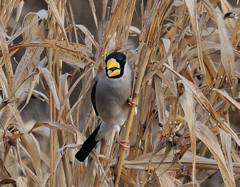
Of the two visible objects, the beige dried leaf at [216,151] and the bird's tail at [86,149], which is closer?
the beige dried leaf at [216,151]

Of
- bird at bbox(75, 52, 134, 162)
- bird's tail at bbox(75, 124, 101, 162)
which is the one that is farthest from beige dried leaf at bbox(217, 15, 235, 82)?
bird's tail at bbox(75, 124, 101, 162)

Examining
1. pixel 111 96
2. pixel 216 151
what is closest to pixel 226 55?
pixel 216 151

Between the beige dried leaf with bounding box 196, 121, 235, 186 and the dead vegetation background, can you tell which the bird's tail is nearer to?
the dead vegetation background

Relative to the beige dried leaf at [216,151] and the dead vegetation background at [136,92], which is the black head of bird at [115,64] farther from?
the beige dried leaf at [216,151]

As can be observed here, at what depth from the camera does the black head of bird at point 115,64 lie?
1245 millimetres

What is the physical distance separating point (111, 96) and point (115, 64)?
17cm

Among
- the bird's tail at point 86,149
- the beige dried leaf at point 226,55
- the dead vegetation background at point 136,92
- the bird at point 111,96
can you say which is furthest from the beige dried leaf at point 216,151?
the bird's tail at point 86,149

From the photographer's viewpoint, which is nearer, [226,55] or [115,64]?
[226,55]

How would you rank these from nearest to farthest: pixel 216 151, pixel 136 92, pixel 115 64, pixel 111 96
Answer: pixel 216 151
pixel 136 92
pixel 115 64
pixel 111 96

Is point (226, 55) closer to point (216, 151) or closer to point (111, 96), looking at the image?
point (216, 151)

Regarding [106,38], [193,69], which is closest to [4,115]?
[106,38]

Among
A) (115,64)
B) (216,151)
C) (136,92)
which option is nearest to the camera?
(216,151)

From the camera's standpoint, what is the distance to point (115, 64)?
1245mm

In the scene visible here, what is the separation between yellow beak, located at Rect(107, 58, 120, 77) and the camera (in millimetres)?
1242
